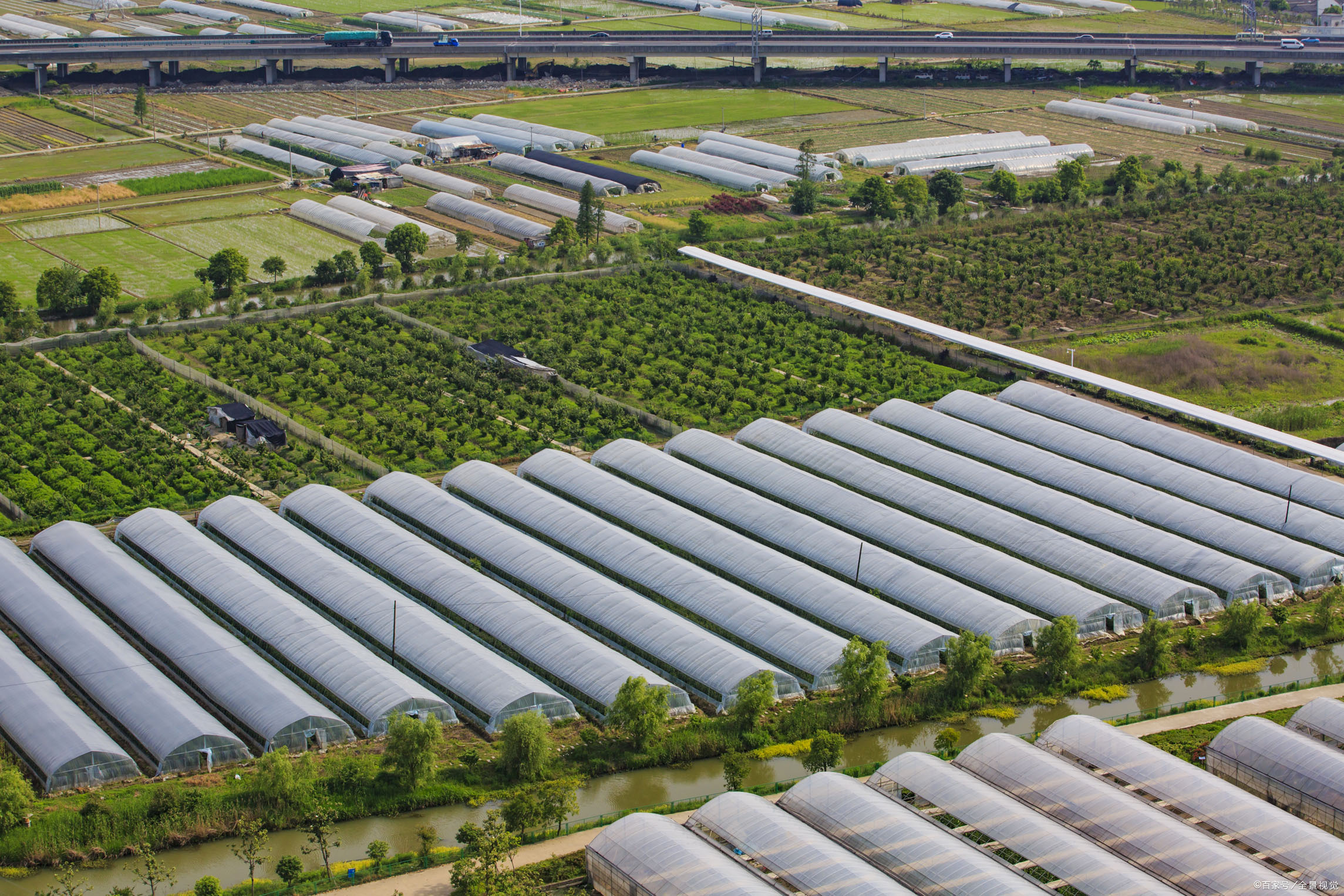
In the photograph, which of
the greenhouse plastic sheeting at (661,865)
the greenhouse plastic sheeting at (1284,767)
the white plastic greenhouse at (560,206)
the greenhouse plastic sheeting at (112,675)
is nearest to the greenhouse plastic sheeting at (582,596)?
the greenhouse plastic sheeting at (661,865)

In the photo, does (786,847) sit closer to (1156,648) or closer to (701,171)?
(1156,648)

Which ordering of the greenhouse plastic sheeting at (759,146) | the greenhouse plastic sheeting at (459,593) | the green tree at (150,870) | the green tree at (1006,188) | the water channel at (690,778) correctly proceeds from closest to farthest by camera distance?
the green tree at (150,870) → the water channel at (690,778) → the greenhouse plastic sheeting at (459,593) → the green tree at (1006,188) → the greenhouse plastic sheeting at (759,146)

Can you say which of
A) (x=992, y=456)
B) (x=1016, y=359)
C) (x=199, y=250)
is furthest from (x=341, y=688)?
(x=199, y=250)

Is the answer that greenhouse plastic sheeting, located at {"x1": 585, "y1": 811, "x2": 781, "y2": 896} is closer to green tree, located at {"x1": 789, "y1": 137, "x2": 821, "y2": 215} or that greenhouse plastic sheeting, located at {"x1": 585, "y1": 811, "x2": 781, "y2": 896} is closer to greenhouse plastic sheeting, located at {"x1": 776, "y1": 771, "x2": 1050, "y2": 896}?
greenhouse plastic sheeting, located at {"x1": 776, "y1": 771, "x2": 1050, "y2": 896}

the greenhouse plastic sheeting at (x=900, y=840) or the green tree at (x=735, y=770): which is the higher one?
the greenhouse plastic sheeting at (x=900, y=840)

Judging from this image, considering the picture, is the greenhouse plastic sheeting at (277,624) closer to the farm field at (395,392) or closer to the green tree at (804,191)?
the farm field at (395,392)

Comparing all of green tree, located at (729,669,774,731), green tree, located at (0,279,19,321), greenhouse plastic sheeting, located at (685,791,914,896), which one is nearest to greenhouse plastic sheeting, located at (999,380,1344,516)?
green tree, located at (729,669,774,731)

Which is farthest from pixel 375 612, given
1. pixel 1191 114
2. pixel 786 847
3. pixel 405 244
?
pixel 1191 114

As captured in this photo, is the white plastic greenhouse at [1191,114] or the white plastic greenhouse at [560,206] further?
the white plastic greenhouse at [1191,114]
